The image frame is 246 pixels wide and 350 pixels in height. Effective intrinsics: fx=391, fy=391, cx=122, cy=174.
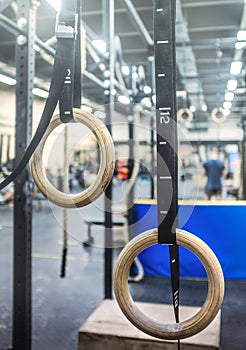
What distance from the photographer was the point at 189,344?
2180mm

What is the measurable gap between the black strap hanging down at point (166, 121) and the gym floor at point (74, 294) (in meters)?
0.44

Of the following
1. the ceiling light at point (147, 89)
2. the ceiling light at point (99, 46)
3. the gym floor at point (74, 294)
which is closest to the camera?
the gym floor at point (74, 294)

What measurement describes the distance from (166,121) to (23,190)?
1.45 m

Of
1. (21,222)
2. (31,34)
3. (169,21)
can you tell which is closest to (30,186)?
(21,222)

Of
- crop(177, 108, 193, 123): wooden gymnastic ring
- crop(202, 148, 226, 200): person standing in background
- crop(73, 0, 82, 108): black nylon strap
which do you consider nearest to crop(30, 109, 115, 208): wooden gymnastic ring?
crop(73, 0, 82, 108): black nylon strap

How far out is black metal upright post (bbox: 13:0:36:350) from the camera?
223 centimetres

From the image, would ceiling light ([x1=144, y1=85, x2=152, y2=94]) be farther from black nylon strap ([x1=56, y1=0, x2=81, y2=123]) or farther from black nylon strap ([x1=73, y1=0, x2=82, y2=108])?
black nylon strap ([x1=56, y1=0, x2=81, y2=123])

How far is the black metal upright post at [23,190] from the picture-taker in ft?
7.33

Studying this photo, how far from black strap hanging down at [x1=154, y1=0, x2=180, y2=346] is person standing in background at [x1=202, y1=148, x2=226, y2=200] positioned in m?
7.11

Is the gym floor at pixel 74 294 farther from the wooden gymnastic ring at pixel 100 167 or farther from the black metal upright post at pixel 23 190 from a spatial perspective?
the black metal upright post at pixel 23 190

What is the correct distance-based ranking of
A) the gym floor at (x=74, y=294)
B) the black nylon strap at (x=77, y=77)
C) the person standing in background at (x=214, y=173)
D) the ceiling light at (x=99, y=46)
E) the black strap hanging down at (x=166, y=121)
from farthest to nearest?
the person standing in background at (x=214, y=173) → the ceiling light at (x=99, y=46) → the gym floor at (x=74, y=294) → the black nylon strap at (x=77, y=77) → the black strap hanging down at (x=166, y=121)

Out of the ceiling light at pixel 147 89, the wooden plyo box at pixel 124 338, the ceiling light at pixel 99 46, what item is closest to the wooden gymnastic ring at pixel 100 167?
the wooden plyo box at pixel 124 338

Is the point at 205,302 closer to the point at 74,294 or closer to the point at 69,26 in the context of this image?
the point at 69,26

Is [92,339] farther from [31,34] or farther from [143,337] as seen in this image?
[31,34]
